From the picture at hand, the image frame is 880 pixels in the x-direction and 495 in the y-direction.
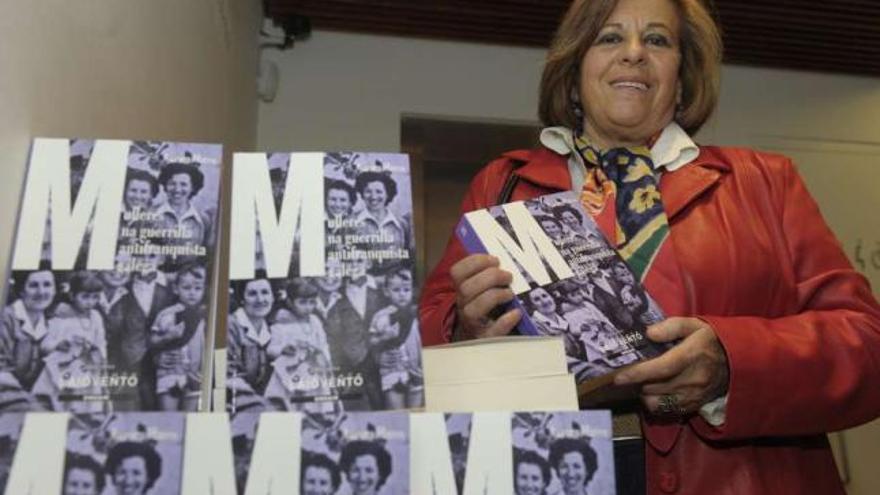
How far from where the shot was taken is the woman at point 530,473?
2.39ft

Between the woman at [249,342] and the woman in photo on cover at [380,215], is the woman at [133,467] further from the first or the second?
the woman in photo on cover at [380,215]

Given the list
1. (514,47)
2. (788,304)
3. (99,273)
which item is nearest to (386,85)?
(514,47)

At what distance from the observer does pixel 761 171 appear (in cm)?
148

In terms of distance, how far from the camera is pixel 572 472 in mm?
730

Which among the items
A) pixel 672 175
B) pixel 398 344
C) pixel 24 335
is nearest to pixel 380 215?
pixel 398 344

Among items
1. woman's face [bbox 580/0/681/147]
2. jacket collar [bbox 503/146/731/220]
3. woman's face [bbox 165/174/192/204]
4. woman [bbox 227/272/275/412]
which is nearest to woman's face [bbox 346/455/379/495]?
woman [bbox 227/272/275/412]

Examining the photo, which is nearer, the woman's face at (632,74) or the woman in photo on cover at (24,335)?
the woman in photo on cover at (24,335)

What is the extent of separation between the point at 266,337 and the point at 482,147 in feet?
11.1

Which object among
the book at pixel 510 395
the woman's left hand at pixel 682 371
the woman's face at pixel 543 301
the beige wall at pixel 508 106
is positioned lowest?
the book at pixel 510 395

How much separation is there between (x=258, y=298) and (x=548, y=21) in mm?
3502

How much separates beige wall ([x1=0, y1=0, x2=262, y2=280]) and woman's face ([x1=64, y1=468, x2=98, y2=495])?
318 mm

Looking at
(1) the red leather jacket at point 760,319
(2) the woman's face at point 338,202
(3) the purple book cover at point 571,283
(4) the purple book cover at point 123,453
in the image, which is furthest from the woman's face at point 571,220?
(4) the purple book cover at point 123,453

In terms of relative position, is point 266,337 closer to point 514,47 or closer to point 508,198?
point 508,198

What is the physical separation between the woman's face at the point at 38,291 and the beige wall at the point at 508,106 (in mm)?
3145
